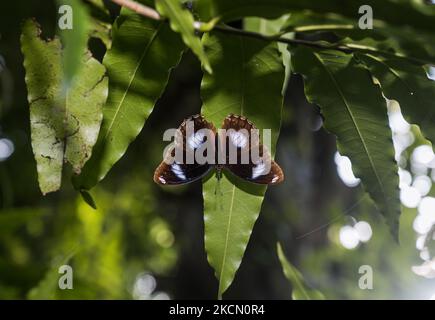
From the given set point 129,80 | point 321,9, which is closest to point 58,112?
point 129,80

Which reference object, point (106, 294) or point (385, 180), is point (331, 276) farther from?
point (385, 180)

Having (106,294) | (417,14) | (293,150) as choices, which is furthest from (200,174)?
(293,150)

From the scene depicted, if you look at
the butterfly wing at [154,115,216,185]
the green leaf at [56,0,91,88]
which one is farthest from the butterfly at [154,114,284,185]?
the green leaf at [56,0,91,88]

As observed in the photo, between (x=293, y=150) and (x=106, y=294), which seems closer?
(x=106, y=294)

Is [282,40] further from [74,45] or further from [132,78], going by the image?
[74,45]

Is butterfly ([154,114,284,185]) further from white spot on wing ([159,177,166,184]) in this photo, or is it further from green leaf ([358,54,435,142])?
green leaf ([358,54,435,142])

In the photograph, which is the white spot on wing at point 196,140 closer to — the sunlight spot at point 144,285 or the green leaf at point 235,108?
the green leaf at point 235,108
